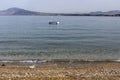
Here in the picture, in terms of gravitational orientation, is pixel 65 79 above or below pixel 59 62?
above

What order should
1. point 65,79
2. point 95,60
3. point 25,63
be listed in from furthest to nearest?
point 95,60
point 25,63
point 65,79

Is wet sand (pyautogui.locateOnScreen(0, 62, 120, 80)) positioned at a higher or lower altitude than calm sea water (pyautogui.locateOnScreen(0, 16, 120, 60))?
higher

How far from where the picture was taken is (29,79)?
1645 cm

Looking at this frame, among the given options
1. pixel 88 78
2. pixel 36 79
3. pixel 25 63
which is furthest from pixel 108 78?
pixel 25 63

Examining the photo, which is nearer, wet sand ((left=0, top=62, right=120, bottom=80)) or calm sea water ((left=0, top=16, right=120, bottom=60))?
wet sand ((left=0, top=62, right=120, bottom=80))

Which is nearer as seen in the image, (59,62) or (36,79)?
(36,79)

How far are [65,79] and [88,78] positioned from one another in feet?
4.24

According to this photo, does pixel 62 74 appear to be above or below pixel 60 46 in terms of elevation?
above

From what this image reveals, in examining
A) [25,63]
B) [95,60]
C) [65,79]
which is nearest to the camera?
[65,79]

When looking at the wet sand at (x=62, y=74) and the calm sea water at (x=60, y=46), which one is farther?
the calm sea water at (x=60, y=46)

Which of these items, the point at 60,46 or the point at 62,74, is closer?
the point at 62,74

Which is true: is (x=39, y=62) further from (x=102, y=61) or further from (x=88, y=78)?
(x=88, y=78)

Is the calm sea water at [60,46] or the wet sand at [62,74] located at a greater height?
the wet sand at [62,74]

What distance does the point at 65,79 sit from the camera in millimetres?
16188
